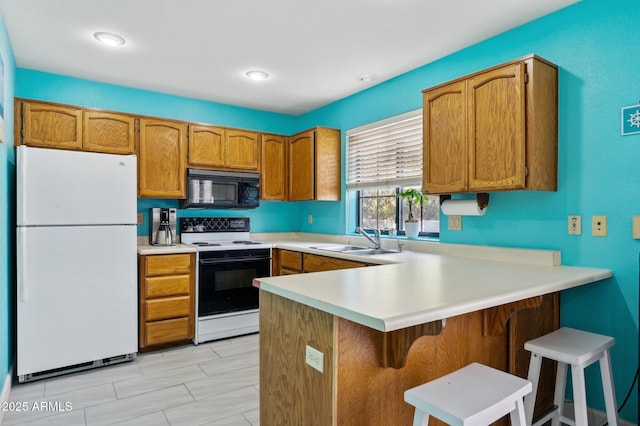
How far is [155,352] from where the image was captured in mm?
3350

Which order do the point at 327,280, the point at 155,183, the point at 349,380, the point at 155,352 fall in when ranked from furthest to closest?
the point at 155,183 → the point at 155,352 → the point at 327,280 → the point at 349,380

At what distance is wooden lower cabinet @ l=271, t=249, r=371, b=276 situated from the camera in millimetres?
3125

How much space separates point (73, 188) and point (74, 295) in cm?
81

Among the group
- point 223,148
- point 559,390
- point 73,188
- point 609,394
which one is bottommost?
point 559,390

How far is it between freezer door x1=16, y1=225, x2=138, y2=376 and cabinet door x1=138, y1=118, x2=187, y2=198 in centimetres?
64

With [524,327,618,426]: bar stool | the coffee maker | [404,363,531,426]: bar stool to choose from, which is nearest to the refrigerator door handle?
the coffee maker

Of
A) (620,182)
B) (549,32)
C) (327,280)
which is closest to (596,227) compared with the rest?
(620,182)

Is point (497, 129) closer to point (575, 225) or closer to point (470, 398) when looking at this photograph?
point (575, 225)

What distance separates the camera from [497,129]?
7.61 ft

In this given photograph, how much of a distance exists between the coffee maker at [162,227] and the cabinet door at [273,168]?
40.8 inches

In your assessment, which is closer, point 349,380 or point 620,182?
point 349,380

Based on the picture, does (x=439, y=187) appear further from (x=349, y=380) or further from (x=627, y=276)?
(x=349, y=380)

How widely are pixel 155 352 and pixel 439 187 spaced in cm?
278

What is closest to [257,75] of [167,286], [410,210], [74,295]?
[410,210]
